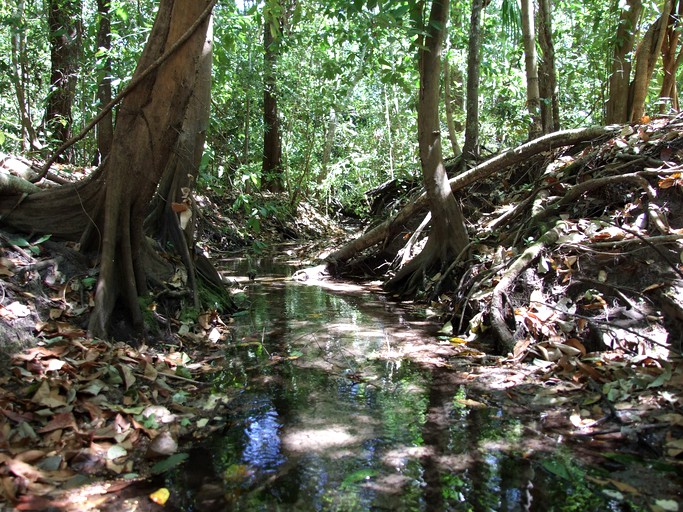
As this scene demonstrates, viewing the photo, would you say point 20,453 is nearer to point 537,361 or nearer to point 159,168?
point 159,168

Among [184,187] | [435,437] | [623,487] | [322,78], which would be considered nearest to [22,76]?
[322,78]

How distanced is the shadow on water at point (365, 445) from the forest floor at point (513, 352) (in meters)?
0.20

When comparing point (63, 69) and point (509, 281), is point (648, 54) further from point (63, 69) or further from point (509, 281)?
point (63, 69)

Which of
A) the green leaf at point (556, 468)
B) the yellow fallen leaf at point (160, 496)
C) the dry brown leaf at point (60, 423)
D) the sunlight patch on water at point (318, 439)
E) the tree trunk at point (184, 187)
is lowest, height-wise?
the yellow fallen leaf at point (160, 496)

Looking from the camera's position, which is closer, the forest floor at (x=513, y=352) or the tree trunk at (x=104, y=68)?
the forest floor at (x=513, y=352)

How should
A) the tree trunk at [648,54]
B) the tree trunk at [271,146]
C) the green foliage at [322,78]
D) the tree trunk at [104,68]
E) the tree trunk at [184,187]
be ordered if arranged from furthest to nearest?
the tree trunk at [271,146], the tree trunk at [104,68], the green foliage at [322,78], the tree trunk at [648,54], the tree trunk at [184,187]

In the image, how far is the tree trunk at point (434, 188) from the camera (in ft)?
23.0

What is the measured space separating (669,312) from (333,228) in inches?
558

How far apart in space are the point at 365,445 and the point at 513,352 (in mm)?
1963

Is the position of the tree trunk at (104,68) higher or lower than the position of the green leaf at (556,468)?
higher

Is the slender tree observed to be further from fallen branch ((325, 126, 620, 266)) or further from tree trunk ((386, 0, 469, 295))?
fallen branch ((325, 126, 620, 266))

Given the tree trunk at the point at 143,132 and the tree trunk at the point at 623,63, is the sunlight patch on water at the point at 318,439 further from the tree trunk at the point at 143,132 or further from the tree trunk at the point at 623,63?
the tree trunk at the point at 623,63

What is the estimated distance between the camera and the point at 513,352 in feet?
14.3

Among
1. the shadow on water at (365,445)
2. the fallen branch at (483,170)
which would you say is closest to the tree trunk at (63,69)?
the fallen branch at (483,170)
